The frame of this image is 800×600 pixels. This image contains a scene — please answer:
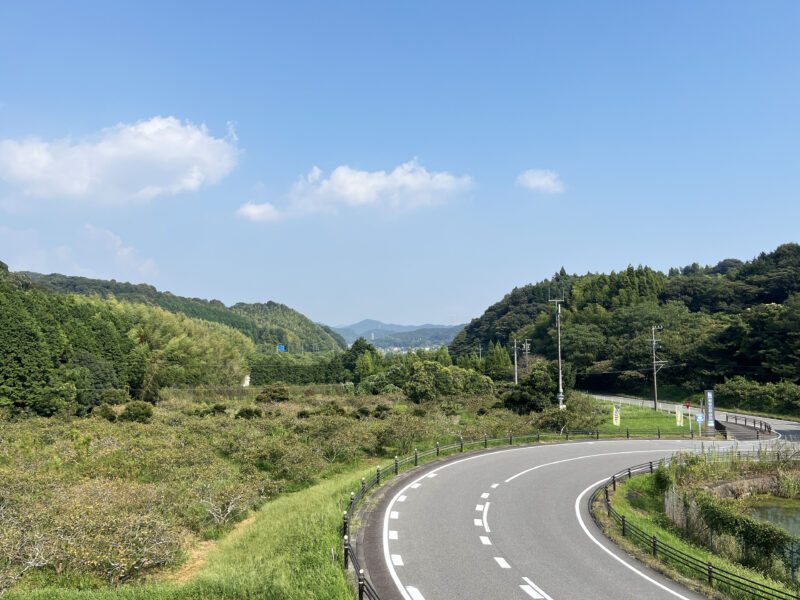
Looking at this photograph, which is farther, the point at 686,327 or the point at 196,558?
the point at 686,327

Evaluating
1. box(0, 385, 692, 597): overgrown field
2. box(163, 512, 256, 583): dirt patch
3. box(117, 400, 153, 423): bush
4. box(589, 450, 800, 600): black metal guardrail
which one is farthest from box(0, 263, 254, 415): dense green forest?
box(589, 450, 800, 600): black metal guardrail

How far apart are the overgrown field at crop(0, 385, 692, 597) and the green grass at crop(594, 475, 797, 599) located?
Result: 9298 mm

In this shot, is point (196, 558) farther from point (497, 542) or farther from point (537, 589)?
point (537, 589)

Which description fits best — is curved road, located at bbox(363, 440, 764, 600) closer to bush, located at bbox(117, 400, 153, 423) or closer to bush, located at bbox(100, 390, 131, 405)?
bush, located at bbox(117, 400, 153, 423)

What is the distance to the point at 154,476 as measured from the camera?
786 inches

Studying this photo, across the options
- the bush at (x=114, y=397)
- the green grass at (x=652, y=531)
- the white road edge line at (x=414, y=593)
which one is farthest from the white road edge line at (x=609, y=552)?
the bush at (x=114, y=397)

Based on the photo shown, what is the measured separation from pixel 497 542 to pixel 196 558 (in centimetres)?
861

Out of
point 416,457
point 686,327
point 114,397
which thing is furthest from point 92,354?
point 686,327

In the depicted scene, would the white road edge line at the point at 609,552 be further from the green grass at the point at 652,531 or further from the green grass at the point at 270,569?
the green grass at the point at 270,569

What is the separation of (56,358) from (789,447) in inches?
2332

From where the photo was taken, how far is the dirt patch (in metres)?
12.7

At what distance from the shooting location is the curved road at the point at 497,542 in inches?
391

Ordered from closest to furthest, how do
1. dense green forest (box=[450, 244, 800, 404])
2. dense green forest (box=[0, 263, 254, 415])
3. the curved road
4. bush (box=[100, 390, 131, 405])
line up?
the curved road < dense green forest (box=[0, 263, 254, 415]) < bush (box=[100, 390, 131, 405]) < dense green forest (box=[450, 244, 800, 404])

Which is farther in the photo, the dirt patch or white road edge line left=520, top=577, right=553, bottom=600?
the dirt patch
